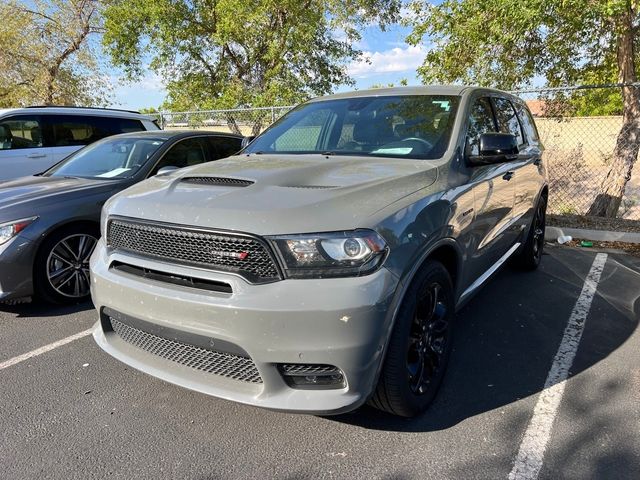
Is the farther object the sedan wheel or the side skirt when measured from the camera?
the sedan wheel

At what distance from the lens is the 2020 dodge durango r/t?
2062 mm

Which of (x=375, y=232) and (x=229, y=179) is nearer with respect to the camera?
(x=375, y=232)

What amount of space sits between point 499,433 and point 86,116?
299 inches

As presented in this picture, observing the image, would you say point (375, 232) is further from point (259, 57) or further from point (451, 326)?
point (259, 57)

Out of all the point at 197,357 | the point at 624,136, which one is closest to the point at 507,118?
the point at 197,357

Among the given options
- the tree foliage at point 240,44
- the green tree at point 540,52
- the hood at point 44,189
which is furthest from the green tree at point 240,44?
the hood at point 44,189

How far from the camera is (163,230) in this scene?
2334 mm

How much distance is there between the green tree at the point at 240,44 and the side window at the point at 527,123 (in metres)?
11.7

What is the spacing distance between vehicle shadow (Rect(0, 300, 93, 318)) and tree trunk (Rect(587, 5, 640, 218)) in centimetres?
840

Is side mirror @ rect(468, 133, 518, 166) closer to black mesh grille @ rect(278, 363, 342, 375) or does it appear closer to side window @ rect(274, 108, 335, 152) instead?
side window @ rect(274, 108, 335, 152)

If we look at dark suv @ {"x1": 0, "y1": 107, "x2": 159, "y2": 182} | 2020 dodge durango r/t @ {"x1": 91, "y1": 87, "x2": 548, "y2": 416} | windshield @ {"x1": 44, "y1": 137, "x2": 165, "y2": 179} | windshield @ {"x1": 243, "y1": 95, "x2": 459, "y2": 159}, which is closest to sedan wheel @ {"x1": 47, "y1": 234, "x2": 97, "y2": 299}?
windshield @ {"x1": 44, "y1": 137, "x2": 165, "y2": 179}

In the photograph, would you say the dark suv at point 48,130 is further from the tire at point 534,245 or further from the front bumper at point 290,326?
the front bumper at point 290,326

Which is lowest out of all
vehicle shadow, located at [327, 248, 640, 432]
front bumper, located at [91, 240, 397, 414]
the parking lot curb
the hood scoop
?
the parking lot curb

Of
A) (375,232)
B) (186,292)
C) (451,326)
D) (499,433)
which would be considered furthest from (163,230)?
(499,433)
